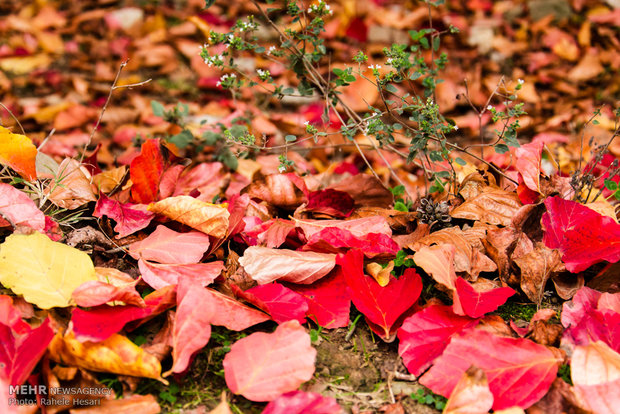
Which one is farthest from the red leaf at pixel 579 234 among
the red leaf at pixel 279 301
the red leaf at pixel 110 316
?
the red leaf at pixel 110 316

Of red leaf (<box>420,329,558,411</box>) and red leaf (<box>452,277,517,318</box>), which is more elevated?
red leaf (<box>452,277,517,318</box>)

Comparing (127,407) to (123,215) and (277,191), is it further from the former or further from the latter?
(277,191)

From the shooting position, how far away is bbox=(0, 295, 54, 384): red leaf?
0.83 m

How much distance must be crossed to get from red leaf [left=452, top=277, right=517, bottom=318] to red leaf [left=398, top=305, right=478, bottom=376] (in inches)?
1.2

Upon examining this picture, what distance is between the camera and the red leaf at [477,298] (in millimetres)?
1034

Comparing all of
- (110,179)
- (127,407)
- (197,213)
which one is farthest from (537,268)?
(110,179)

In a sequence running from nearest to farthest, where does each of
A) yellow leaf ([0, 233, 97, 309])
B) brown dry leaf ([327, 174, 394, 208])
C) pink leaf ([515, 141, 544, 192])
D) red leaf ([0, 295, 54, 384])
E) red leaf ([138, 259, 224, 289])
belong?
red leaf ([0, 295, 54, 384]), yellow leaf ([0, 233, 97, 309]), red leaf ([138, 259, 224, 289]), pink leaf ([515, 141, 544, 192]), brown dry leaf ([327, 174, 394, 208])

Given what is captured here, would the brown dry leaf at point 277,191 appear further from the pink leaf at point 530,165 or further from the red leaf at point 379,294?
the pink leaf at point 530,165

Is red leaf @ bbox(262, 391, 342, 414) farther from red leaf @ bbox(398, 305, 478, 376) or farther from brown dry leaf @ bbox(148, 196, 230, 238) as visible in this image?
brown dry leaf @ bbox(148, 196, 230, 238)

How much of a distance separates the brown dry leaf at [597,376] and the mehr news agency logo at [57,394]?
0.83 m

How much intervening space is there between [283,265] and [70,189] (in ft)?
2.00

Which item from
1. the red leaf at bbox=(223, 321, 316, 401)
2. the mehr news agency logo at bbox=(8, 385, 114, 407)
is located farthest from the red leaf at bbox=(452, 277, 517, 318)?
the mehr news agency logo at bbox=(8, 385, 114, 407)

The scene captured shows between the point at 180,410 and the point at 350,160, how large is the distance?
1.44 meters

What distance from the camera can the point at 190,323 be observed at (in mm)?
920
